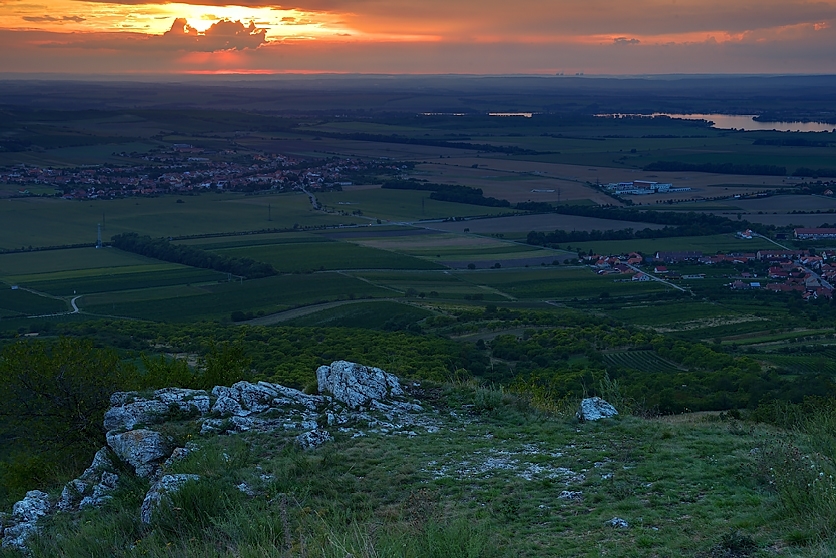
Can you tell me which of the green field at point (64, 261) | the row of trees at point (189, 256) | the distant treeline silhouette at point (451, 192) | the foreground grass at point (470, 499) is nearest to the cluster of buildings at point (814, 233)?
the distant treeline silhouette at point (451, 192)

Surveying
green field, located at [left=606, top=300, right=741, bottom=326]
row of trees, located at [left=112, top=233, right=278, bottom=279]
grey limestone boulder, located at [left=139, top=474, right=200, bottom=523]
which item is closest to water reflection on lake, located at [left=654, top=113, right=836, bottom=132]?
green field, located at [left=606, top=300, right=741, bottom=326]

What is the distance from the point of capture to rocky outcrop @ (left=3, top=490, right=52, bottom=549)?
28.3 ft

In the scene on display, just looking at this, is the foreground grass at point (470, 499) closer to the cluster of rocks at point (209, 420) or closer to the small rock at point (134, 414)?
the cluster of rocks at point (209, 420)

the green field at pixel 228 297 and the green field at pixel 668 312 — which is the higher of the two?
the green field at pixel 668 312

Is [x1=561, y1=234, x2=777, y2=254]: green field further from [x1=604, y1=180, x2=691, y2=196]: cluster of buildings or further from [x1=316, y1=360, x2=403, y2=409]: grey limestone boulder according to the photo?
[x1=316, y1=360, x2=403, y2=409]: grey limestone boulder

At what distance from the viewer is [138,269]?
56188mm

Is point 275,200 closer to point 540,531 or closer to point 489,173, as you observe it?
point 489,173

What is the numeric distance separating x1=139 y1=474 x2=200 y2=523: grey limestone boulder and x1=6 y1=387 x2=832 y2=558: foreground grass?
0.14 m

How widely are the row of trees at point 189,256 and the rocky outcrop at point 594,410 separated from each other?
42.5 meters

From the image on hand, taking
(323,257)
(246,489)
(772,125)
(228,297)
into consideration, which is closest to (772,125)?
(772,125)

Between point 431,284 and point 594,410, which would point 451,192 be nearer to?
point 431,284

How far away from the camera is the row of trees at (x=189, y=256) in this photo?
54.2 metres

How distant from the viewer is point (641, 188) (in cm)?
9438

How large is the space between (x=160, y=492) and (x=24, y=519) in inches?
83.7
